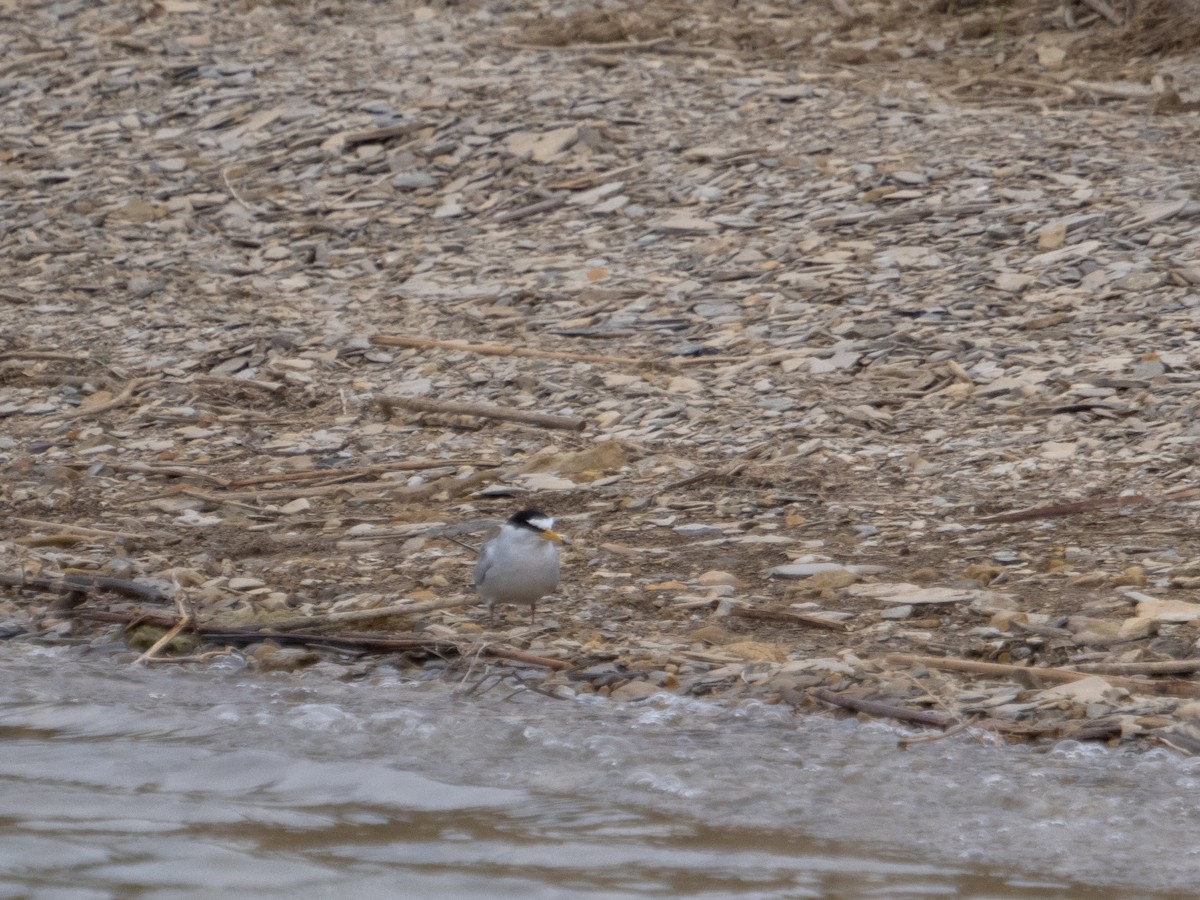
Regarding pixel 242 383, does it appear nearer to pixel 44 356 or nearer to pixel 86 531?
pixel 44 356

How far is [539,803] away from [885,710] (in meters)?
1.30

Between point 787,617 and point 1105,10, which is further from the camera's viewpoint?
point 1105,10

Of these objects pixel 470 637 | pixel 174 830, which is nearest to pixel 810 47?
pixel 470 637

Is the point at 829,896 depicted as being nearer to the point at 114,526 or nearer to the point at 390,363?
the point at 114,526

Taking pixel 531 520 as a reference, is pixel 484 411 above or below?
below

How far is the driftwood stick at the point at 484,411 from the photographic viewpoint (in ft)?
30.4

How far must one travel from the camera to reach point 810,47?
47.6 feet

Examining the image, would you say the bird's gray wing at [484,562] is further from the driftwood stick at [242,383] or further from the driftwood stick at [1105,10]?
the driftwood stick at [1105,10]

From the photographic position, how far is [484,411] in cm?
947

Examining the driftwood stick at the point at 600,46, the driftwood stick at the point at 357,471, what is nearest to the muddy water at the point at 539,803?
the driftwood stick at the point at 357,471

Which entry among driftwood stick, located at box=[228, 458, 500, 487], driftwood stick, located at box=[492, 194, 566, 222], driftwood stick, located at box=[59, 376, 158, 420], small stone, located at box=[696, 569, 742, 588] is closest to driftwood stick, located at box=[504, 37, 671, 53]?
driftwood stick, located at box=[492, 194, 566, 222]

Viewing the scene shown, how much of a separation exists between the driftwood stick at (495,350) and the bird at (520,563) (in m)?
3.02

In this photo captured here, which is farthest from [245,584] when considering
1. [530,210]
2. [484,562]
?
[530,210]

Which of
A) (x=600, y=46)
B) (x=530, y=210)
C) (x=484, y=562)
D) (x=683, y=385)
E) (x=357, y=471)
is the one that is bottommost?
(x=357, y=471)
